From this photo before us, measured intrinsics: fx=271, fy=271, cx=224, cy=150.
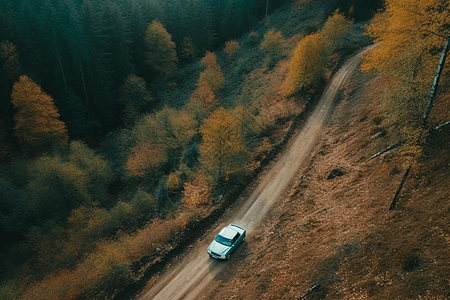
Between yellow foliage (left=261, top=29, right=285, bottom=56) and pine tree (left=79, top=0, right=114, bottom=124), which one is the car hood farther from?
yellow foliage (left=261, top=29, right=285, bottom=56)

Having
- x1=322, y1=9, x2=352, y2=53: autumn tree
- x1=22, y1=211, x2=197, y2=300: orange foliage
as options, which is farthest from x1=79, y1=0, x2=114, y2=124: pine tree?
x1=322, y1=9, x2=352, y2=53: autumn tree

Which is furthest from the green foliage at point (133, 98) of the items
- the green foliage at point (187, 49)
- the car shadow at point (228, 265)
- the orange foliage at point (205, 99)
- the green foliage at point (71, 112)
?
the car shadow at point (228, 265)

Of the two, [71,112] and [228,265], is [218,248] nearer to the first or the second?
[228,265]

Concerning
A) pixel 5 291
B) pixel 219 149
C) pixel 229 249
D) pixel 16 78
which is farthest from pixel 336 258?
pixel 16 78

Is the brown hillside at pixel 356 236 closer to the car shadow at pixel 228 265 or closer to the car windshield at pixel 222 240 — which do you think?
the car shadow at pixel 228 265

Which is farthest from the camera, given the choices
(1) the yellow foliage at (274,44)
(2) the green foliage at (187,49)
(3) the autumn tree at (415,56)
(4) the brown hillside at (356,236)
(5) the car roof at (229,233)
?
(2) the green foliage at (187,49)

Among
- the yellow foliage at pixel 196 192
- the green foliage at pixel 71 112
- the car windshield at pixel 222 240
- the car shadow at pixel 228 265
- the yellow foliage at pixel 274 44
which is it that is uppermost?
the green foliage at pixel 71 112

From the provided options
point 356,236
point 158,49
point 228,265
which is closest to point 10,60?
point 158,49

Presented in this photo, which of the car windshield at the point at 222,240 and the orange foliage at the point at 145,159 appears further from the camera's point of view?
the orange foliage at the point at 145,159

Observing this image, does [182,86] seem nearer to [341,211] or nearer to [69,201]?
[69,201]
